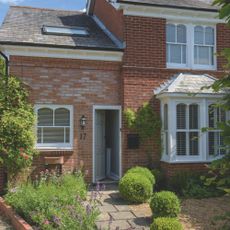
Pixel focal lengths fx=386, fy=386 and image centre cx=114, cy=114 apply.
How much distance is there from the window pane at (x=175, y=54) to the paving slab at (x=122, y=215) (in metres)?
5.67

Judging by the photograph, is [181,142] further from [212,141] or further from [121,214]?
[121,214]

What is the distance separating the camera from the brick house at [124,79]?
448 inches

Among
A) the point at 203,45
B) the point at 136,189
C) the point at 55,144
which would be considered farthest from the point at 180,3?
the point at 136,189

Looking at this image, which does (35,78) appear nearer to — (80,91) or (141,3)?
(80,91)

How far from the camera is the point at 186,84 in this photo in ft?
38.2

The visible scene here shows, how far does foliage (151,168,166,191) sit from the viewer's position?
36.4 ft

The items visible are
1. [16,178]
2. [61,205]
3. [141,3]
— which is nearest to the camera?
[61,205]

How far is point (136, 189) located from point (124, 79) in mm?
3752

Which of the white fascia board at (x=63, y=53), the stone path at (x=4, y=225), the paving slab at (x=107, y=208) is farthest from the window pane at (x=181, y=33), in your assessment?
the stone path at (x=4, y=225)

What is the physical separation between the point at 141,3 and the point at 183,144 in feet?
14.5

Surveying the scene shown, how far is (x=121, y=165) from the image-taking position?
11.8m

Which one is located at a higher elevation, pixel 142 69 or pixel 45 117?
pixel 142 69

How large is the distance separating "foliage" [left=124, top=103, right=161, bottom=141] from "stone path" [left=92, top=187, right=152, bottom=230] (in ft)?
7.52

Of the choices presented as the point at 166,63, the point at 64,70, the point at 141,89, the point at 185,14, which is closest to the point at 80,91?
the point at 64,70
